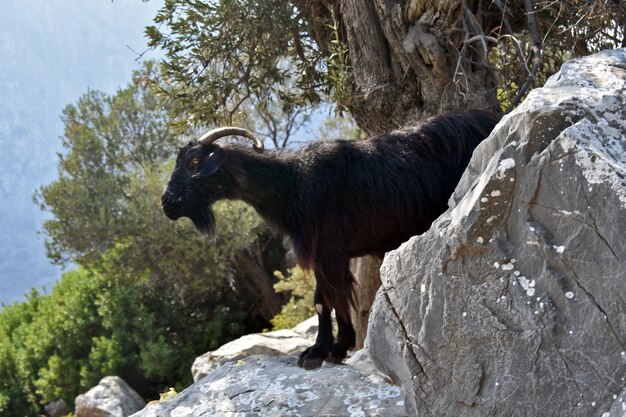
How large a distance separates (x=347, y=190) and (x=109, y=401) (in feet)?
23.5

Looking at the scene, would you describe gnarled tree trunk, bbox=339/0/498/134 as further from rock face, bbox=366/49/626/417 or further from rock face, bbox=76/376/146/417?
rock face, bbox=76/376/146/417

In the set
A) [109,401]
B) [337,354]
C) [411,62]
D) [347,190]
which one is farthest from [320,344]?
[109,401]

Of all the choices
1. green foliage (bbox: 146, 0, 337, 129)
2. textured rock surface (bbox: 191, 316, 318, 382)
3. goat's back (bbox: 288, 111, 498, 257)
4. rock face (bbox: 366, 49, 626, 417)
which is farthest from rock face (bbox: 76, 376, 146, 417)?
rock face (bbox: 366, 49, 626, 417)

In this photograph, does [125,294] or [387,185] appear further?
[125,294]

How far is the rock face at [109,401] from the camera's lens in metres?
10.7

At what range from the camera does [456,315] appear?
3316mm

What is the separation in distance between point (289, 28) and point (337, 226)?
278cm

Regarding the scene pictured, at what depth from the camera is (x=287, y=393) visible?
4.20 meters

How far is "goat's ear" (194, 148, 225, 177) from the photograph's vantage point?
5.06 metres

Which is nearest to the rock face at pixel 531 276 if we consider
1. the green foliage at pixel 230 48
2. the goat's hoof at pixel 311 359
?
the goat's hoof at pixel 311 359

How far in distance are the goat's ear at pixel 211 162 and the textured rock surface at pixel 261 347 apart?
9.54ft

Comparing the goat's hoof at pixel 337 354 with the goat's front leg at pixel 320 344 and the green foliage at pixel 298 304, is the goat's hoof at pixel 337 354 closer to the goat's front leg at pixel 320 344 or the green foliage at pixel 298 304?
the goat's front leg at pixel 320 344

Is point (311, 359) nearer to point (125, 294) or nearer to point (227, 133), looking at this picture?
point (227, 133)

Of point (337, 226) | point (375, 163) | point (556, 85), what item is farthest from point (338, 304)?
point (556, 85)
